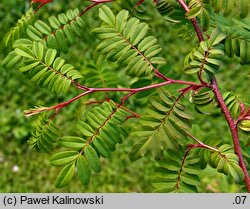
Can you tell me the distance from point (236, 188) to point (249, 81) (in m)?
0.94

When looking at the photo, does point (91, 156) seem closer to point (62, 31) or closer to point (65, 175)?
point (65, 175)

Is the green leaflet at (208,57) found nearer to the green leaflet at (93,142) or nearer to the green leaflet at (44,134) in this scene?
the green leaflet at (93,142)

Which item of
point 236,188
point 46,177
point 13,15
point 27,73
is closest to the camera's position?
point 27,73

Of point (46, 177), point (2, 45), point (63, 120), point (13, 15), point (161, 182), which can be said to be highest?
point (13, 15)

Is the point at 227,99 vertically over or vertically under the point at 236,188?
under

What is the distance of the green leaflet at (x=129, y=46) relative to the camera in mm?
1307

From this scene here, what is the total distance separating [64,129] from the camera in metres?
3.62

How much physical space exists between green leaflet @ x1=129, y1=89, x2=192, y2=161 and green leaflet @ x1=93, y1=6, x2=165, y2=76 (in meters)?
0.09

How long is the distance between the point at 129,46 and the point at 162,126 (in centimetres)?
23

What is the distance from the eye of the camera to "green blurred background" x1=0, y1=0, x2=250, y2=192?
3.34 meters

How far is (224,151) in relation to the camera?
1.31 meters

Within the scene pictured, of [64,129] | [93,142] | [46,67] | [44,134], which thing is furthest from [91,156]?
[64,129]

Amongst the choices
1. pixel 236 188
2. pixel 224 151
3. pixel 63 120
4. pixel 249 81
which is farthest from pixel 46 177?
pixel 224 151

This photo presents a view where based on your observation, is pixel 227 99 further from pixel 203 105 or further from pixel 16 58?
pixel 16 58
